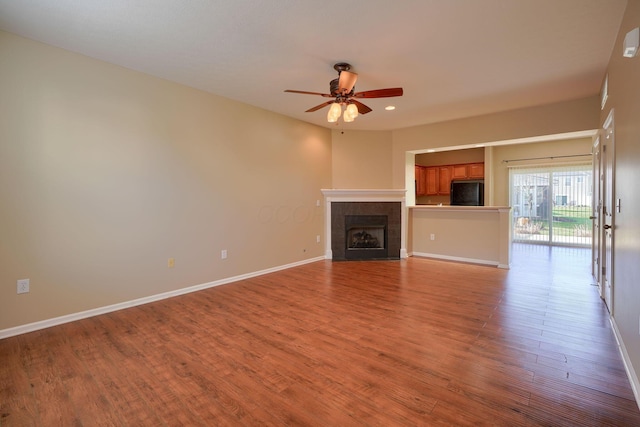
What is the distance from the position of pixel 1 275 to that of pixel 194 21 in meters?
2.73

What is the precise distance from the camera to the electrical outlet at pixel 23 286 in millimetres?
2779

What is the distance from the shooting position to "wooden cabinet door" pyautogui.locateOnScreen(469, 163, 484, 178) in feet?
25.1

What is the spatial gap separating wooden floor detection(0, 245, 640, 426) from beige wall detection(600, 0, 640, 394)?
0.30 metres

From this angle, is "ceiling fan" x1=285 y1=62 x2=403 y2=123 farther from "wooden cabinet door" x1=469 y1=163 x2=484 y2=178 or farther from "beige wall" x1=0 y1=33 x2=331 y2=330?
"wooden cabinet door" x1=469 y1=163 x2=484 y2=178

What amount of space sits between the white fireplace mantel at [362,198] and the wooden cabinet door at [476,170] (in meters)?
2.79

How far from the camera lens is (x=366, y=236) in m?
6.22

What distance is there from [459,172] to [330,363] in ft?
22.9

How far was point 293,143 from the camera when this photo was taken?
5.40 meters

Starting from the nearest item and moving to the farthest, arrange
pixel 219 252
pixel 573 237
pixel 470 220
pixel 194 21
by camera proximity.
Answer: pixel 194 21, pixel 219 252, pixel 470 220, pixel 573 237

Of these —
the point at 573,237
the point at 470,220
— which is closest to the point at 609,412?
the point at 470,220

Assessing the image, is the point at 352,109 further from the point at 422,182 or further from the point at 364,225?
the point at 422,182

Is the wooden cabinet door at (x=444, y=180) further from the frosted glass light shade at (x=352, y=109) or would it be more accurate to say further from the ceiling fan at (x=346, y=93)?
the frosted glass light shade at (x=352, y=109)

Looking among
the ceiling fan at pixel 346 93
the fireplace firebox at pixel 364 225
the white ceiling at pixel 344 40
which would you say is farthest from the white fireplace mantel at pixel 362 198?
the ceiling fan at pixel 346 93

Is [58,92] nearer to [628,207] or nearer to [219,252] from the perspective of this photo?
[219,252]
